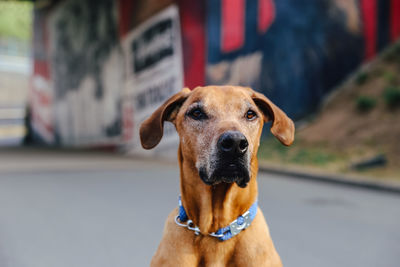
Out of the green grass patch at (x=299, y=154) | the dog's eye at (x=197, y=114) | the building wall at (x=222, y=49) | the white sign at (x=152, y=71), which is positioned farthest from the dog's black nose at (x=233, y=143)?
the white sign at (x=152, y=71)

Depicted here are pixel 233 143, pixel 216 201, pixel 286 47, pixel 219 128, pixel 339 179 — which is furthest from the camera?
pixel 286 47

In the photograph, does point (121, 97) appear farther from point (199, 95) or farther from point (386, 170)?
point (199, 95)

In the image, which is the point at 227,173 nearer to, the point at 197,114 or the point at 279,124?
the point at 197,114

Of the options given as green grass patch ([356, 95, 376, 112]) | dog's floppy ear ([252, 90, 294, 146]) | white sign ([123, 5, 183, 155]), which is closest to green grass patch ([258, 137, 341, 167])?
green grass patch ([356, 95, 376, 112])

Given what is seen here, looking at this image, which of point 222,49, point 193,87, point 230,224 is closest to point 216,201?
point 230,224

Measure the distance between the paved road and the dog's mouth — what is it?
203 cm

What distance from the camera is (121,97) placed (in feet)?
58.6

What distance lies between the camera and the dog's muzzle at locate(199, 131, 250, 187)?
2652mm

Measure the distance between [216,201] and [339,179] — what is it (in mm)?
7296

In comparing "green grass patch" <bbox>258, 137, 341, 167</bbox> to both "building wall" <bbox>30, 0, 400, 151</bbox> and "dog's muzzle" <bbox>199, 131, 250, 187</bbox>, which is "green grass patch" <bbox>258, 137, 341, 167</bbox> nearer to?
"building wall" <bbox>30, 0, 400, 151</bbox>

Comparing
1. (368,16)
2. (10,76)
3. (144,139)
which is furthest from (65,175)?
(10,76)

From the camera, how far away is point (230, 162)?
2705 mm

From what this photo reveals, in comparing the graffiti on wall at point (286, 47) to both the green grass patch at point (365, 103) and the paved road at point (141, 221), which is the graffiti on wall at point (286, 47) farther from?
the paved road at point (141, 221)

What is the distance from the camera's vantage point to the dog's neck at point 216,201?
289 cm
